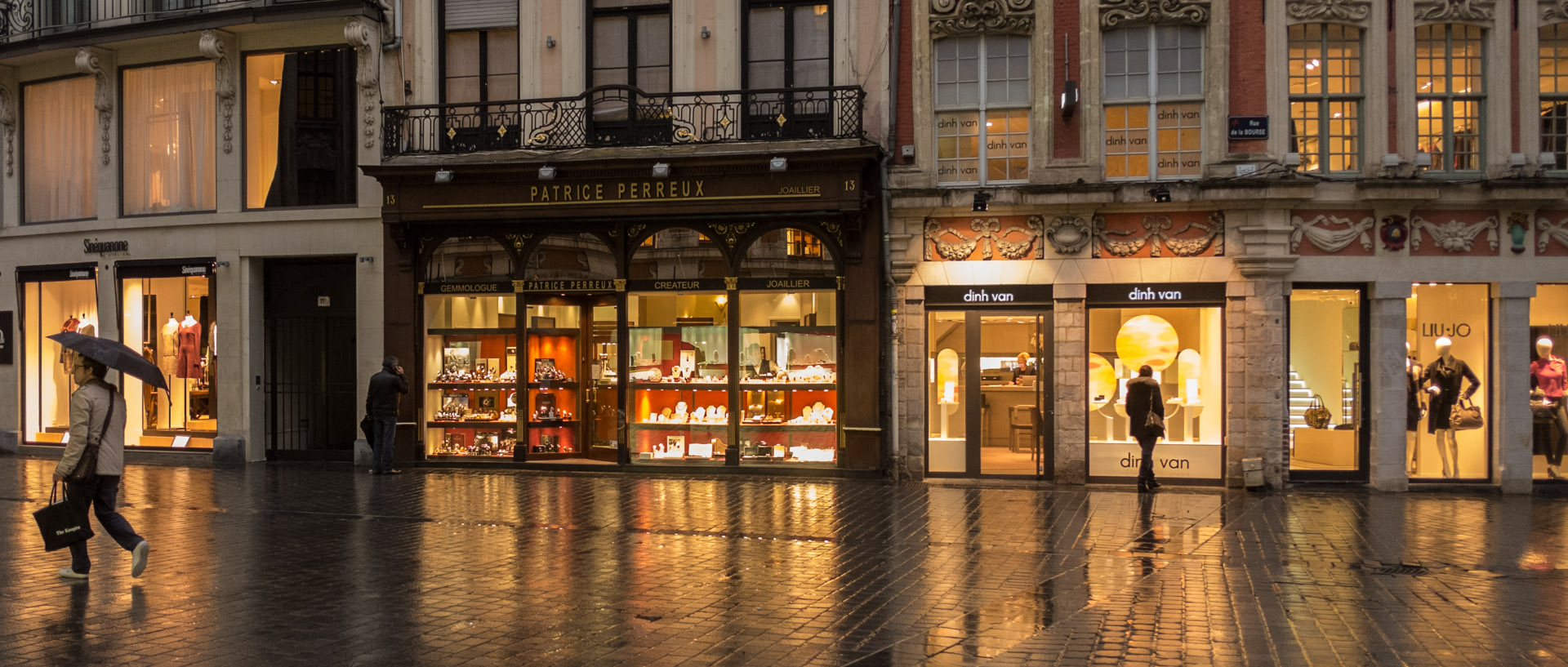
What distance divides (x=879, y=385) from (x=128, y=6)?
562 inches

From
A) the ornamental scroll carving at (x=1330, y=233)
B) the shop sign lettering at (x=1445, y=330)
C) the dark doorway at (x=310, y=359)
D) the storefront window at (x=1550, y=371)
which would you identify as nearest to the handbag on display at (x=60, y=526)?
the dark doorway at (x=310, y=359)

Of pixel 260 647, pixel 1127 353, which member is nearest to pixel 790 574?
pixel 260 647

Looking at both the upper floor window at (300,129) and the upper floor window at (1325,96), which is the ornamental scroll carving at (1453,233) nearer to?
the upper floor window at (1325,96)

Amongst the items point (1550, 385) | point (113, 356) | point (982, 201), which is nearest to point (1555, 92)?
point (1550, 385)

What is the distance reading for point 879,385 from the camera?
55.8 ft

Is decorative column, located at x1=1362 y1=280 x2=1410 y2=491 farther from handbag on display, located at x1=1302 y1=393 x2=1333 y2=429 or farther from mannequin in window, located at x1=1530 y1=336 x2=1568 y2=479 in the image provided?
mannequin in window, located at x1=1530 y1=336 x2=1568 y2=479

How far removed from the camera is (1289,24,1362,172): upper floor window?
1623cm

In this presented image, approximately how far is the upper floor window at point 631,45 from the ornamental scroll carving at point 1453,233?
1091cm

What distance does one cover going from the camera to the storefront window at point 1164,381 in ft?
53.7

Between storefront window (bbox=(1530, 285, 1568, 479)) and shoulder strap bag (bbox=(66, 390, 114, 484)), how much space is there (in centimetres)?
1714

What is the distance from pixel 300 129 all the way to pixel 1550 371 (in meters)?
19.2

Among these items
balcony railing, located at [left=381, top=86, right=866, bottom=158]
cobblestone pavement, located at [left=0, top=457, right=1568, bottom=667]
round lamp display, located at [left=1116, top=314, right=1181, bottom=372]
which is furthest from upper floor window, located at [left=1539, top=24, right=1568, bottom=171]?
balcony railing, located at [left=381, top=86, right=866, bottom=158]

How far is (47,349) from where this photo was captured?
2106 centimetres

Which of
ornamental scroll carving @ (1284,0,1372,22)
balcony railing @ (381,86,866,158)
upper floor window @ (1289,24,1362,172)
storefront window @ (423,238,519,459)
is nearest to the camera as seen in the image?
ornamental scroll carving @ (1284,0,1372,22)
